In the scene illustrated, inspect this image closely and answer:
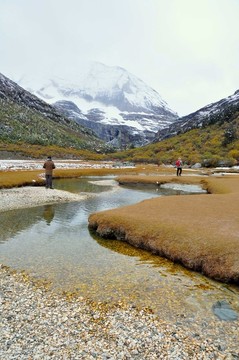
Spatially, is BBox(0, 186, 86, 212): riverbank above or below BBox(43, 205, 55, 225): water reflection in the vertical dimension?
above

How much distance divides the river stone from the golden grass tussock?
2.46 m

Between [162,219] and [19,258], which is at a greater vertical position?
[162,219]

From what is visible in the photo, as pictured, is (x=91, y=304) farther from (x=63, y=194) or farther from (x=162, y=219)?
(x=63, y=194)

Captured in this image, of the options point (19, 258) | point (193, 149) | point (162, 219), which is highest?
point (193, 149)

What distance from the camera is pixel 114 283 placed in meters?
16.7

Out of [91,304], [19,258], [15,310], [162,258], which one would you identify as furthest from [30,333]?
[162,258]

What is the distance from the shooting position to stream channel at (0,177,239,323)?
587 inches

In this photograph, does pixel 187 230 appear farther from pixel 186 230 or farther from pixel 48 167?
pixel 48 167

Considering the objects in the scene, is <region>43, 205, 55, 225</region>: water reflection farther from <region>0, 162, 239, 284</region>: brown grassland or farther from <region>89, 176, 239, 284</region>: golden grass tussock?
<region>0, 162, 239, 284</region>: brown grassland

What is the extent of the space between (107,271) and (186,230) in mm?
6950

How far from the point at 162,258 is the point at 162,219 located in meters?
5.31

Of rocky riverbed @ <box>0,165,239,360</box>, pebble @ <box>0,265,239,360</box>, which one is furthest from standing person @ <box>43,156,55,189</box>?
pebble @ <box>0,265,239,360</box>

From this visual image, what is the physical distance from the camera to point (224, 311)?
14.1 m

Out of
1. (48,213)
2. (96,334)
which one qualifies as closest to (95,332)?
(96,334)
